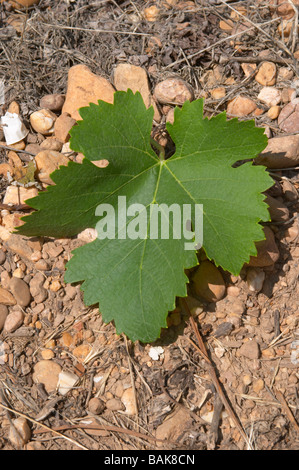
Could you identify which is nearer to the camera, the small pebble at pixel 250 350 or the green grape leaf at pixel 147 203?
the green grape leaf at pixel 147 203

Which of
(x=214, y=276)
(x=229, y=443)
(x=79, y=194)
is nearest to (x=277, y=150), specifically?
(x=214, y=276)

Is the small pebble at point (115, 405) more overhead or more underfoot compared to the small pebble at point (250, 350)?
more underfoot

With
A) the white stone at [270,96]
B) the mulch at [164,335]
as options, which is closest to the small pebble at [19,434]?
the mulch at [164,335]

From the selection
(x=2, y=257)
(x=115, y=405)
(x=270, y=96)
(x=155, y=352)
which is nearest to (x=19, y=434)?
(x=115, y=405)

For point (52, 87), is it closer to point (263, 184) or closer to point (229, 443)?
point (263, 184)

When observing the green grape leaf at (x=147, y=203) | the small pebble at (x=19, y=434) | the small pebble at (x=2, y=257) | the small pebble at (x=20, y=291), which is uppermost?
the green grape leaf at (x=147, y=203)

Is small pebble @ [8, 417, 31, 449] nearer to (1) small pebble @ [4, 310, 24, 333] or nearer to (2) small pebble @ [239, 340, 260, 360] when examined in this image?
(1) small pebble @ [4, 310, 24, 333]

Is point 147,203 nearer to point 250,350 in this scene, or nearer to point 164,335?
point 164,335

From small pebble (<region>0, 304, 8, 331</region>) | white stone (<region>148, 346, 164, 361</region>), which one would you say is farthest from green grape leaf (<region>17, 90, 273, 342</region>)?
small pebble (<region>0, 304, 8, 331</region>)

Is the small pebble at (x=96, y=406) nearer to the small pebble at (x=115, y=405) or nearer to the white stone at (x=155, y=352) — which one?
the small pebble at (x=115, y=405)

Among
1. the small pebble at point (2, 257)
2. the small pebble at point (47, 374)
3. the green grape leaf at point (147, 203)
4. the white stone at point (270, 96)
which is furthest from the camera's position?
the white stone at point (270, 96)
